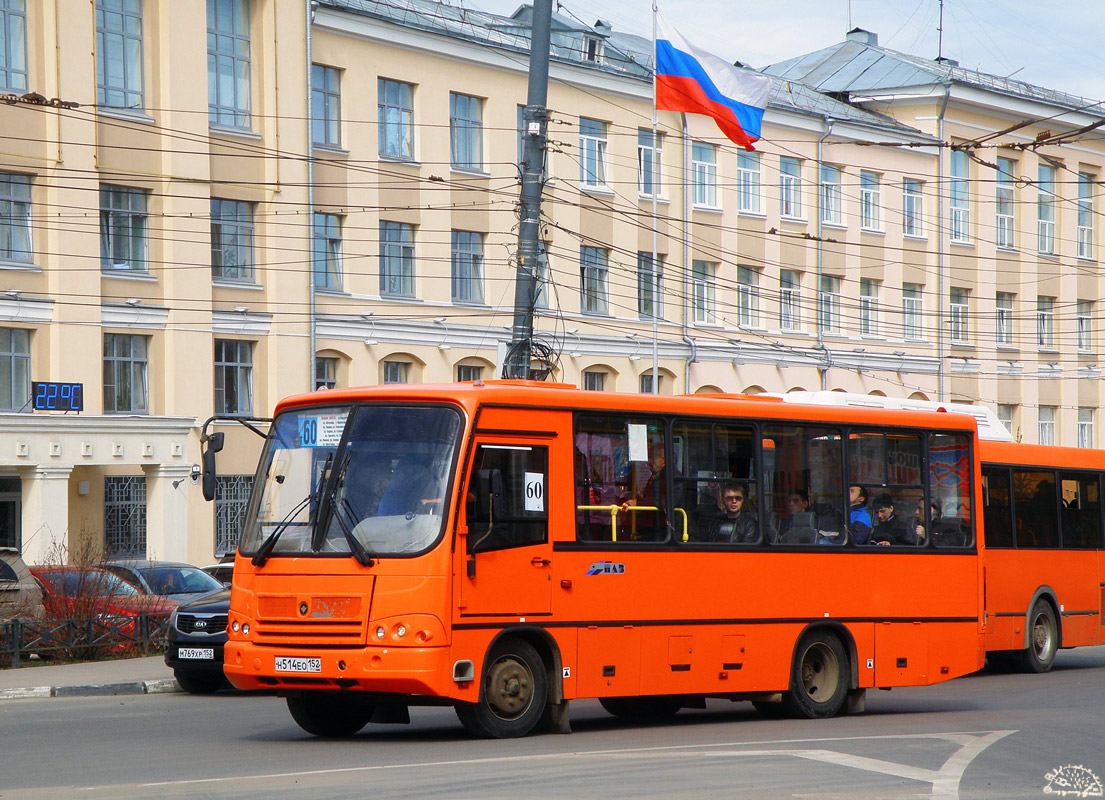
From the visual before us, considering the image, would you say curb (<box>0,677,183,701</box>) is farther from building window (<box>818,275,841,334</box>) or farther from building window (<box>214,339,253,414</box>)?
building window (<box>818,275,841,334</box>)

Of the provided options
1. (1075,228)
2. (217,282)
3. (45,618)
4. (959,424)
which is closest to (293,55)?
(217,282)

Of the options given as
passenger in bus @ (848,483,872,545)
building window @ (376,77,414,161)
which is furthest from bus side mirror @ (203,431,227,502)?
building window @ (376,77,414,161)

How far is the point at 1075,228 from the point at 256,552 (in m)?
51.9

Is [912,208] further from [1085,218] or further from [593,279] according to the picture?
[593,279]

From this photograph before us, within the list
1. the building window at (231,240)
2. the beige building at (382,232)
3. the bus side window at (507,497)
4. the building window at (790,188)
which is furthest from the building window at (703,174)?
the bus side window at (507,497)

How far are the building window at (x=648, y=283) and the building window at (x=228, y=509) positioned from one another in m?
13.6

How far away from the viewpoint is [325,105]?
126 ft

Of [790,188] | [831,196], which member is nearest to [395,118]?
[790,188]

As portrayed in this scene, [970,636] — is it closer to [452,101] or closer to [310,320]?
[310,320]

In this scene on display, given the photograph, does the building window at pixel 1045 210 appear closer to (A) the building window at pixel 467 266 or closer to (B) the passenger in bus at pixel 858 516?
(A) the building window at pixel 467 266

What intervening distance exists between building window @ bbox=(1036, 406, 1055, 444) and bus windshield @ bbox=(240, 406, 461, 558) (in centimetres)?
4888

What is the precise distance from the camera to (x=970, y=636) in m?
16.7

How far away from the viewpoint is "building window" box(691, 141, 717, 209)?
4700cm

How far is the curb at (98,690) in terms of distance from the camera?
18.7 metres
